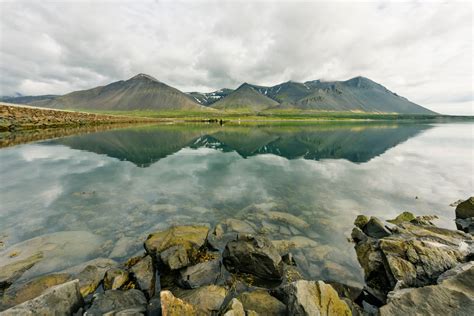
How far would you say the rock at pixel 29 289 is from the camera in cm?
835

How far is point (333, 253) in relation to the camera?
12.7 meters

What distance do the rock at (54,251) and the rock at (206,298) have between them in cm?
677

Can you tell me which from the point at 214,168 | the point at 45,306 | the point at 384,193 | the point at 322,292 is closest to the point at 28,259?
the point at 45,306

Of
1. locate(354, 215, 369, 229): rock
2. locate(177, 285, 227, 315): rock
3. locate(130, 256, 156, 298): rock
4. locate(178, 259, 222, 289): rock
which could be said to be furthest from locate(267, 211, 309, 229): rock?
locate(130, 256, 156, 298): rock

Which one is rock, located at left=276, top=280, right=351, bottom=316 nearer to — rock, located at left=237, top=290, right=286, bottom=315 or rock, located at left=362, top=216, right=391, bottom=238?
rock, located at left=237, top=290, right=286, bottom=315

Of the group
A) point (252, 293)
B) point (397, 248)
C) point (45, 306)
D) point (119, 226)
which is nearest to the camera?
point (45, 306)

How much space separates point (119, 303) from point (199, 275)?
3285 millimetres

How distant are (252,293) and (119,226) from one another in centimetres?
1083

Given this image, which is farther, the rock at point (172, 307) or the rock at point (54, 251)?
the rock at point (54, 251)

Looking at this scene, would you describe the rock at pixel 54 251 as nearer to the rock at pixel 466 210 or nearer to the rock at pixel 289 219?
the rock at pixel 289 219

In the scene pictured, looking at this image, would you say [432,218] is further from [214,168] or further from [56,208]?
[56,208]

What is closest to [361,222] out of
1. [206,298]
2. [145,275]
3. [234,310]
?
[206,298]

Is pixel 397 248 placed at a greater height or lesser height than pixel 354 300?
greater

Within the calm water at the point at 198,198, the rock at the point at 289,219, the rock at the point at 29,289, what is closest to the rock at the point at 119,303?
the rock at the point at 29,289
